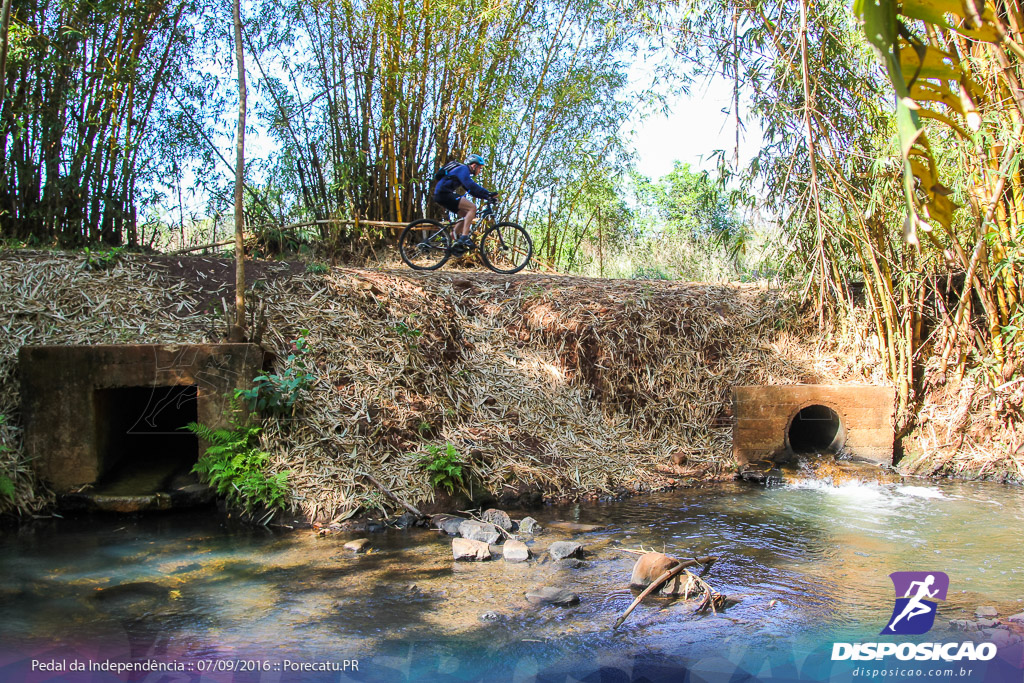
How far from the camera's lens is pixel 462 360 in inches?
231

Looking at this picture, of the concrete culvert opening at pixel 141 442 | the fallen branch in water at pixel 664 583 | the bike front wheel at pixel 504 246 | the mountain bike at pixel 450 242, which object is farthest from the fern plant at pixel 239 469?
the bike front wheel at pixel 504 246

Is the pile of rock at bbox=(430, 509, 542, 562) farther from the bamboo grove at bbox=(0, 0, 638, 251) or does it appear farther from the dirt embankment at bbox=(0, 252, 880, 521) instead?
the bamboo grove at bbox=(0, 0, 638, 251)

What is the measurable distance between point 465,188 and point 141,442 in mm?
3619

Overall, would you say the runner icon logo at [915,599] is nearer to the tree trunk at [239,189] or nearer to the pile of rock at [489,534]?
the pile of rock at [489,534]

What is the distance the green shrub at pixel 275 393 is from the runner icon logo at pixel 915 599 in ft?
→ 12.1

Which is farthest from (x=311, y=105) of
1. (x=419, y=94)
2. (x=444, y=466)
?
(x=444, y=466)

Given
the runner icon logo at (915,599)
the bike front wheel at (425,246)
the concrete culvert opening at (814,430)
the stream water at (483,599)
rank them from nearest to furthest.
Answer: the stream water at (483,599) → the runner icon logo at (915,599) → the concrete culvert opening at (814,430) → the bike front wheel at (425,246)

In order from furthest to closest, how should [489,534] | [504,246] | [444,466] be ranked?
[504,246]
[444,466]
[489,534]

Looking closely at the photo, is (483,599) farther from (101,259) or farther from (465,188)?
(465,188)

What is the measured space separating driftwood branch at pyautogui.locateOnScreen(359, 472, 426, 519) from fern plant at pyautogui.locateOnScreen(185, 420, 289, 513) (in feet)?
1.70

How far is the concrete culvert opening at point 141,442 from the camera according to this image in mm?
4781

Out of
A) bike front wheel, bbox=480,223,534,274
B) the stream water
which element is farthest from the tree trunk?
bike front wheel, bbox=480,223,534,274

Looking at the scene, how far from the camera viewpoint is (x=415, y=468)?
4816 mm

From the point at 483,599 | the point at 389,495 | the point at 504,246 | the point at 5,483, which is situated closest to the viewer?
the point at 483,599
